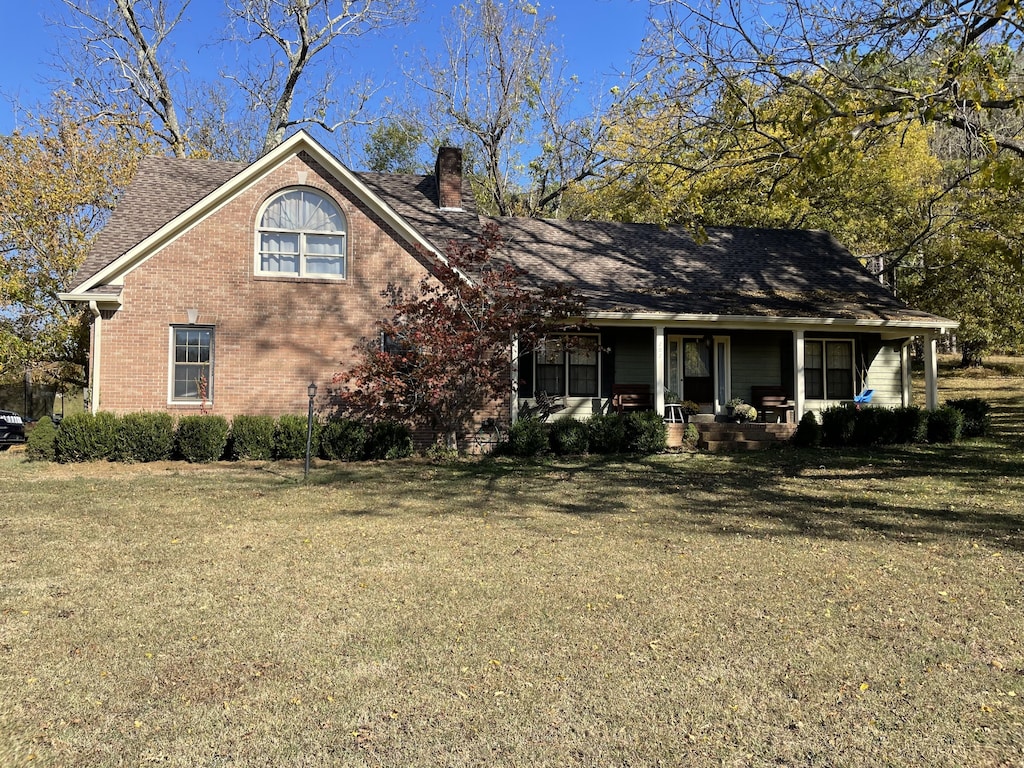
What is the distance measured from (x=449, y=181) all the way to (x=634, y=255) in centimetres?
515

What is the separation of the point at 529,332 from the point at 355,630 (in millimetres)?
9655

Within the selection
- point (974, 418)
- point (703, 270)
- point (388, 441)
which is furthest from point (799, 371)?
point (388, 441)

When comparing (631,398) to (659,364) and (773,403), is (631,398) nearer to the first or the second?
(659,364)

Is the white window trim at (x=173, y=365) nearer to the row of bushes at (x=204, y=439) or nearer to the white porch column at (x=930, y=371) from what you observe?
the row of bushes at (x=204, y=439)

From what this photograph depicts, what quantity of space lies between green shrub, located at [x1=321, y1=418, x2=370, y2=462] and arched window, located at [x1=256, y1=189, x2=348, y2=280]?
329 cm

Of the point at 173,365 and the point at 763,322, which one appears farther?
the point at 763,322

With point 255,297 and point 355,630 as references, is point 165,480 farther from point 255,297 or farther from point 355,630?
point 355,630

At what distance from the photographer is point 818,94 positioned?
10.1m

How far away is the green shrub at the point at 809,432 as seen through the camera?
606 inches

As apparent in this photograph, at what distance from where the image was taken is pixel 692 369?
17750 mm

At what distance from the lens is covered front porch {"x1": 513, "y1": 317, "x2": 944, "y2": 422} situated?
16.8 m

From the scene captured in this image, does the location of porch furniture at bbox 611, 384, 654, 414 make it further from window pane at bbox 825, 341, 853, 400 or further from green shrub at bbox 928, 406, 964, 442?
green shrub at bbox 928, 406, 964, 442

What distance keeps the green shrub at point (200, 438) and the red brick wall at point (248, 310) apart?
1.10 meters

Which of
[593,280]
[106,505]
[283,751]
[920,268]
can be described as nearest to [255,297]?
[106,505]
